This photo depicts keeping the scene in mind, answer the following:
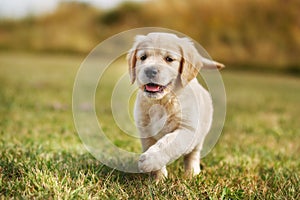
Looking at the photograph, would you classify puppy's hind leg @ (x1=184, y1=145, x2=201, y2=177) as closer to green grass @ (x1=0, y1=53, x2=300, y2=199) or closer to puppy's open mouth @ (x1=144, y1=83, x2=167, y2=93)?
green grass @ (x1=0, y1=53, x2=300, y2=199)

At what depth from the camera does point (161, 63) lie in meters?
2.86

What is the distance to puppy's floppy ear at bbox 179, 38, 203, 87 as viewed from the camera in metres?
2.98

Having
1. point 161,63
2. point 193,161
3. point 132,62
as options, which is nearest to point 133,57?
point 132,62

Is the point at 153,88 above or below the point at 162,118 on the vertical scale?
above

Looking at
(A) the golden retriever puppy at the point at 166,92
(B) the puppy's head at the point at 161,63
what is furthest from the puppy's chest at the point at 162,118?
(B) the puppy's head at the point at 161,63

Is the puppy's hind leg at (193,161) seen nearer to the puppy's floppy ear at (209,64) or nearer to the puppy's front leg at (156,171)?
the puppy's front leg at (156,171)

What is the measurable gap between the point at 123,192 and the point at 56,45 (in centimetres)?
2172

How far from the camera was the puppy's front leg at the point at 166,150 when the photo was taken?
2.61 m

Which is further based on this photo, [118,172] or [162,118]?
[118,172]

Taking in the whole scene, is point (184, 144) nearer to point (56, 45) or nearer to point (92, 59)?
point (92, 59)

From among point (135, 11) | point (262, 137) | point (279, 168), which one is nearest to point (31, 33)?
point (135, 11)

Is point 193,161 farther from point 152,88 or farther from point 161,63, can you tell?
point 161,63

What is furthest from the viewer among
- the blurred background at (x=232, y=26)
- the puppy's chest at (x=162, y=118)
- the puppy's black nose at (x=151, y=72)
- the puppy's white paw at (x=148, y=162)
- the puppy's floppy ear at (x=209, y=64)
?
the blurred background at (x=232, y=26)

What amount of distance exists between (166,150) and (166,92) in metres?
0.41
